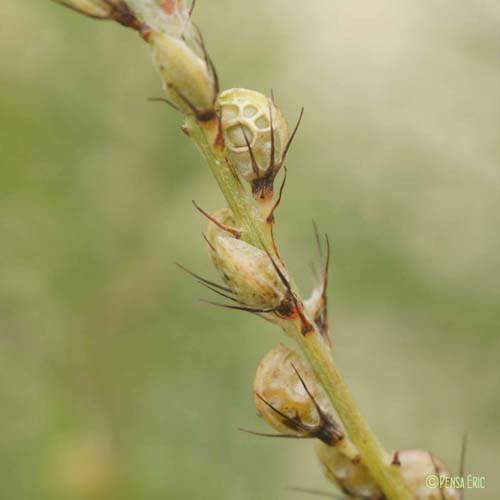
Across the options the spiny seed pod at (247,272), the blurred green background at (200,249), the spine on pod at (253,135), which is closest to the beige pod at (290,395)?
the spiny seed pod at (247,272)

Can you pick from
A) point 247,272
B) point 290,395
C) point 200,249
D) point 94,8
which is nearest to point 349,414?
point 290,395

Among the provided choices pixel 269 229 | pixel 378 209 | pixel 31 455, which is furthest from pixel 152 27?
pixel 378 209

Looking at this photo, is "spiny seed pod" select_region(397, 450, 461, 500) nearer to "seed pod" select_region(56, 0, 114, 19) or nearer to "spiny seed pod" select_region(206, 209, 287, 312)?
"spiny seed pod" select_region(206, 209, 287, 312)

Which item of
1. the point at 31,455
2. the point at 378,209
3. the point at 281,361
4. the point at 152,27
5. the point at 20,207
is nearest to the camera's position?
the point at 152,27

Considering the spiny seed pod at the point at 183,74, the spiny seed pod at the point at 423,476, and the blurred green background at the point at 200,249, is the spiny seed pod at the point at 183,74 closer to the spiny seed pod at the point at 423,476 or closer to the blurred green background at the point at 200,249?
the spiny seed pod at the point at 423,476

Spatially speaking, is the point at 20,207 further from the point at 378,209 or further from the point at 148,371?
the point at 378,209

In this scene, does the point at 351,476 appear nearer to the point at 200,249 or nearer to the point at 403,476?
the point at 403,476
